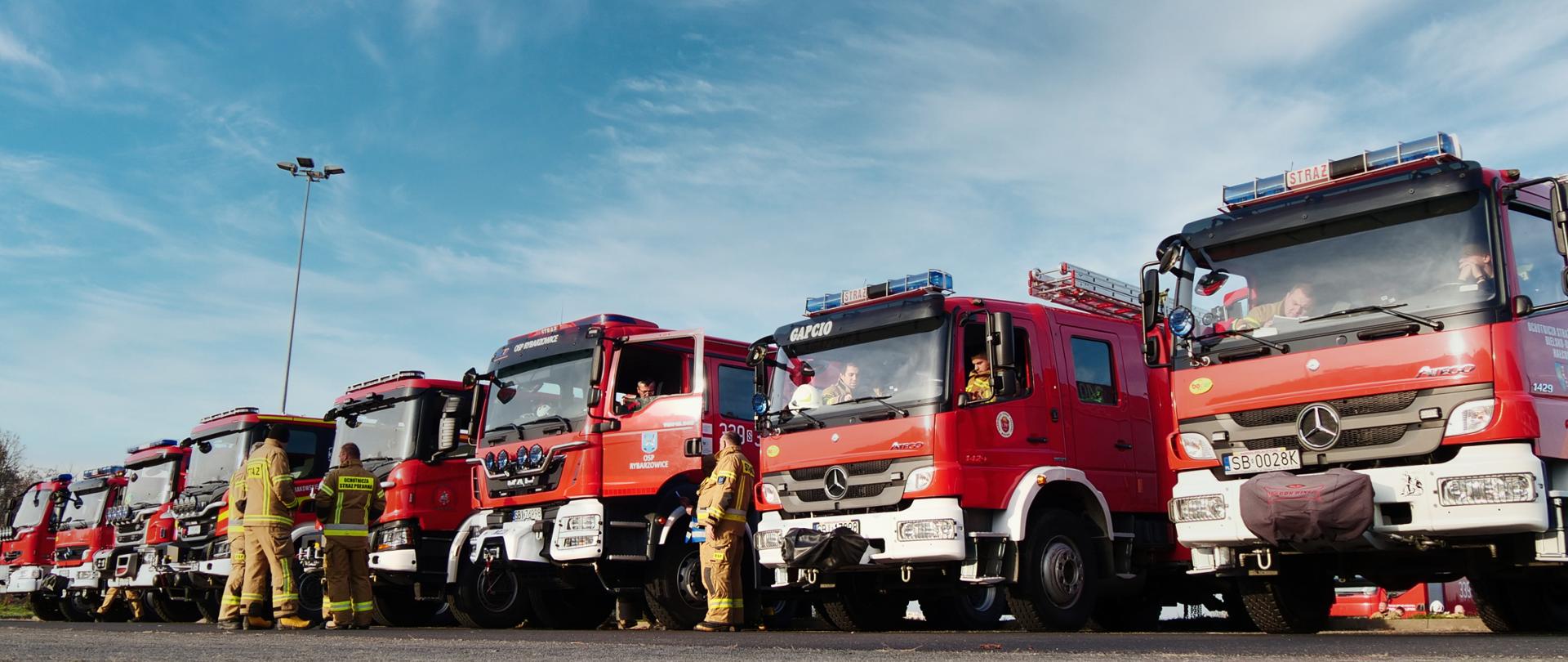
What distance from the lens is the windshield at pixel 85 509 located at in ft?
63.1

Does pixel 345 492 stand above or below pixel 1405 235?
below

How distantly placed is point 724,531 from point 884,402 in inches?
69.5

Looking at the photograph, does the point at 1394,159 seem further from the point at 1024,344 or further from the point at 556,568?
the point at 556,568

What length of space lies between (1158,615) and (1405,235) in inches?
200

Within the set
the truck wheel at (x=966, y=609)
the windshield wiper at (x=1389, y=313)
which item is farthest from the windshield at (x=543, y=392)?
the windshield wiper at (x=1389, y=313)

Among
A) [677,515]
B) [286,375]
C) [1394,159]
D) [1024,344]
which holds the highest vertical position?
[286,375]

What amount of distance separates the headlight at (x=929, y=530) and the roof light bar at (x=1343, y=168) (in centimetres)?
284

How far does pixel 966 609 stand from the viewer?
10477mm

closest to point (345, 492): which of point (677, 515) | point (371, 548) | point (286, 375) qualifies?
point (371, 548)

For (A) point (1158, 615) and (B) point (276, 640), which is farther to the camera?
(A) point (1158, 615)

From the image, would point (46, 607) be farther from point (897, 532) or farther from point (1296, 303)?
point (1296, 303)

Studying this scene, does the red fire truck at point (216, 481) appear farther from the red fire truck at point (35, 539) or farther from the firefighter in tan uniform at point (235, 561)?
the red fire truck at point (35, 539)

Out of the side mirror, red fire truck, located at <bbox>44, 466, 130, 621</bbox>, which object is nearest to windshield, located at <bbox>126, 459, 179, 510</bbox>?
red fire truck, located at <bbox>44, 466, 130, 621</bbox>

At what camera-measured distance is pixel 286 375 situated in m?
29.1
